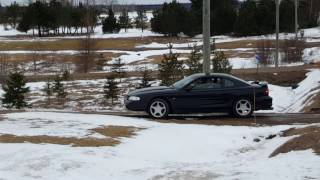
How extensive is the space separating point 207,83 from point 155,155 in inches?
241

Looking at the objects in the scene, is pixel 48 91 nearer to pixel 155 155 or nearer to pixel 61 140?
pixel 61 140

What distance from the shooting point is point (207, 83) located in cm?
1750

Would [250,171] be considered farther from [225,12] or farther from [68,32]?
[68,32]

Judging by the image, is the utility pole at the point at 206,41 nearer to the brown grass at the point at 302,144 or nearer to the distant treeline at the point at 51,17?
the brown grass at the point at 302,144

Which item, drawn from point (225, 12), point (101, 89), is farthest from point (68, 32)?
point (101, 89)

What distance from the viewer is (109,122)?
15641 millimetres

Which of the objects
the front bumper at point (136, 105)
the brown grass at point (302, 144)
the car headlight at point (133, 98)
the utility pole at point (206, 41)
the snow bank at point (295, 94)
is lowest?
the snow bank at point (295, 94)

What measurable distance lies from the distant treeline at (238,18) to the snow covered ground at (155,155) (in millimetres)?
72727

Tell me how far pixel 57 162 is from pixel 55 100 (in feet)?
72.0

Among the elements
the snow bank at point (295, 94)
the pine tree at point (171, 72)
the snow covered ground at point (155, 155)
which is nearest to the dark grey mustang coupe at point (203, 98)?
the snow covered ground at point (155, 155)

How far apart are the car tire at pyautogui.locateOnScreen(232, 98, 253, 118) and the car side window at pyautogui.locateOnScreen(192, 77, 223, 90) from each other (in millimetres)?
743

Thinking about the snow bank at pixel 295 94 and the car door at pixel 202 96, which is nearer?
the car door at pixel 202 96

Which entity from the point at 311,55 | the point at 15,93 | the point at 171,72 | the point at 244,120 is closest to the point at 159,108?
the point at 244,120

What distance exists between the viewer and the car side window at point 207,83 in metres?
17.4
